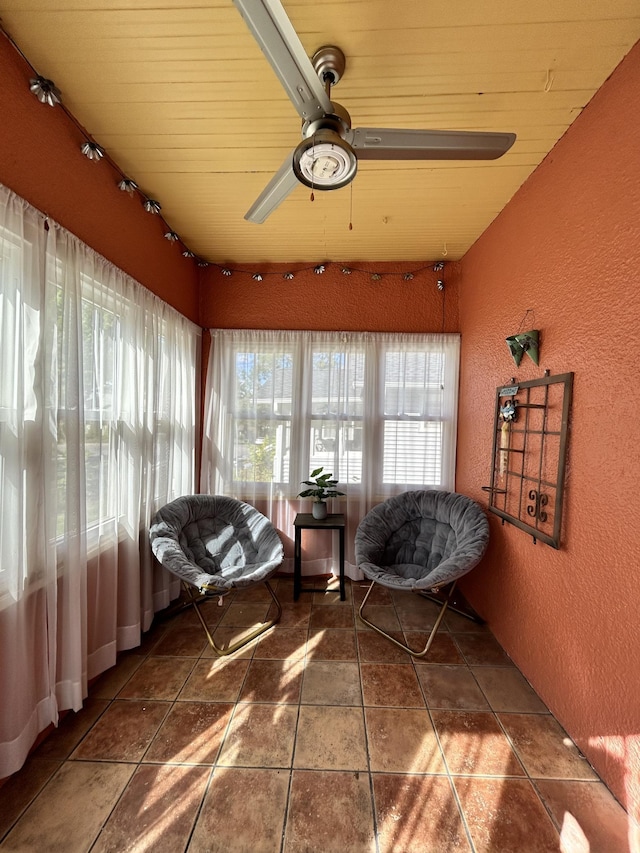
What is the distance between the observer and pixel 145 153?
171 centimetres

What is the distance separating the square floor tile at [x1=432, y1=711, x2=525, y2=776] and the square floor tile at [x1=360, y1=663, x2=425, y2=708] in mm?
135

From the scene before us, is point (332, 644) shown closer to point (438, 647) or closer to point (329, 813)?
point (438, 647)

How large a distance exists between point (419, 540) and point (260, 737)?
1.47 metres

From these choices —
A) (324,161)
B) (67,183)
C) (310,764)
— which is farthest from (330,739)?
(67,183)

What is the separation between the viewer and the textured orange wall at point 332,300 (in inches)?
112

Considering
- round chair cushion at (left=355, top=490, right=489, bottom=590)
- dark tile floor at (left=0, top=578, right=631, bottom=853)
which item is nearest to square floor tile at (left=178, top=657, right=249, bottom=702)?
dark tile floor at (left=0, top=578, right=631, bottom=853)

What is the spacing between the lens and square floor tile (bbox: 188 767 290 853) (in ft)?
3.59

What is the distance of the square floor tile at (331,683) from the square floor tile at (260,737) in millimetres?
126

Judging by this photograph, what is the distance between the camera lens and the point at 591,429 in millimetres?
1387

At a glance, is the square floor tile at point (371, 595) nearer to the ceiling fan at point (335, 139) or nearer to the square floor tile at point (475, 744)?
the square floor tile at point (475, 744)

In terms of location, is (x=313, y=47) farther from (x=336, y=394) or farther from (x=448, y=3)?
(x=336, y=394)

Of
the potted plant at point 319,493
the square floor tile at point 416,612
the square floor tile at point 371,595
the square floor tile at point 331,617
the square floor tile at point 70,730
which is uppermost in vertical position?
the potted plant at point 319,493

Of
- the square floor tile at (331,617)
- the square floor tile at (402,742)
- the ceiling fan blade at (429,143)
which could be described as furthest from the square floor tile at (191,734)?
the ceiling fan blade at (429,143)

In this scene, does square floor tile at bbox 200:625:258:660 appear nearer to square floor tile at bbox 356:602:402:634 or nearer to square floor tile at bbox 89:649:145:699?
square floor tile at bbox 89:649:145:699
